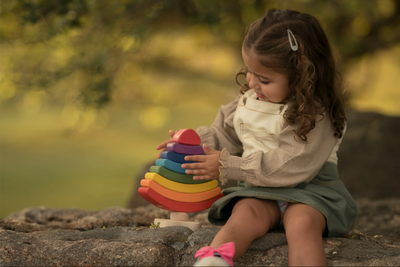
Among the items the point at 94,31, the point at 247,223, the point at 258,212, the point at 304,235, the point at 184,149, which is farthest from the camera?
the point at 94,31

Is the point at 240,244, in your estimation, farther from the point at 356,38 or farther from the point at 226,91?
the point at 226,91

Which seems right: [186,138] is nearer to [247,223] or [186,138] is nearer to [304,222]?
[247,223]

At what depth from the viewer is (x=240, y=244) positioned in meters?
2.00

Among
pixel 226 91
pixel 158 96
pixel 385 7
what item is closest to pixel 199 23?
pixel 158 96

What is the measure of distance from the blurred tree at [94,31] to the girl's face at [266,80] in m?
1.62

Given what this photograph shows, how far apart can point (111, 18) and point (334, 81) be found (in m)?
2.39

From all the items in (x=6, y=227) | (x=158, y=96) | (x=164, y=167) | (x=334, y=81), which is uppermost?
(x=158, y=96)

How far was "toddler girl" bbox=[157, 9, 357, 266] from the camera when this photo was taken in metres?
2.24

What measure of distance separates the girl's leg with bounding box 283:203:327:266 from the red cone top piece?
0.61m

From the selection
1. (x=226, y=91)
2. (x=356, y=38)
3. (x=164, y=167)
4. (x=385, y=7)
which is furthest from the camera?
(x=226, y=91)

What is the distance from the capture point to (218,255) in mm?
1820

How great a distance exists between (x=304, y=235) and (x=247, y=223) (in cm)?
27

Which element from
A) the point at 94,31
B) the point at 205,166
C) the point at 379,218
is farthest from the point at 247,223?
the point at 94,31

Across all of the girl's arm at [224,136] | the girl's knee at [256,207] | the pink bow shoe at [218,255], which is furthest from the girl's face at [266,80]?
the pink bow shoe at [218,255]
